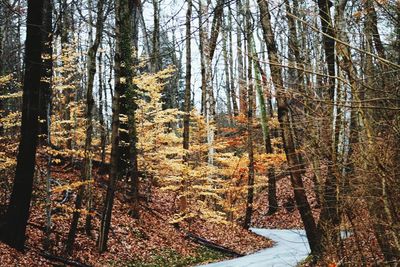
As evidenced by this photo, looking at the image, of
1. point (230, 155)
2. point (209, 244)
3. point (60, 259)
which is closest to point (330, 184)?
point (60, 259)

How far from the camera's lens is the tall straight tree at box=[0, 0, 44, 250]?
9367mm

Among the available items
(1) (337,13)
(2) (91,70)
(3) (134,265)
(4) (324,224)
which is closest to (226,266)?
(3) (134,265)

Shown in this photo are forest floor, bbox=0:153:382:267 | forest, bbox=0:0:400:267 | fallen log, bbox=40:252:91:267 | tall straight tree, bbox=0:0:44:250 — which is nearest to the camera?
forest, bbox=0:0:400:267

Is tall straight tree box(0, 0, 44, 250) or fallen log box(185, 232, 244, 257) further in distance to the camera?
fallen log box(185, 232, 244, 257)

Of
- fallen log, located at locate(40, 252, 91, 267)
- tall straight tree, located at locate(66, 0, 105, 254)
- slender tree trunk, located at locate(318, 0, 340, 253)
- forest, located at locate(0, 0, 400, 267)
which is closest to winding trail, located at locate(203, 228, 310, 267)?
forest, located at locate(0, 0, 400, 267)

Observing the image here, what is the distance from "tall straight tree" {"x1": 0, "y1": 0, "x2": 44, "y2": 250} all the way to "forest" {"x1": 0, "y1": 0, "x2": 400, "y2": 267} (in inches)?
1.1

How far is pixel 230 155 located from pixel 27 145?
905cm

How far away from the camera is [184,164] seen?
15.0 m

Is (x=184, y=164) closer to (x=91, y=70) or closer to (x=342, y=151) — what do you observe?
(x=91, y=70)

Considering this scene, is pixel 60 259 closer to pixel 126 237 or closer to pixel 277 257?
pixel 126 237

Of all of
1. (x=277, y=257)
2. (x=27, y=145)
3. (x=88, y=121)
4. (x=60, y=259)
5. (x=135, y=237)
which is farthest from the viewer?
(x=135, y=237)

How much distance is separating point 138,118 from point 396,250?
507 inches

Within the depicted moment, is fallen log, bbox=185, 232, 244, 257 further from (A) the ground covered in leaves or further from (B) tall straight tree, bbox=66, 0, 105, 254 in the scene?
(B) tall straight tree, bbox=66, 0, 105, 254

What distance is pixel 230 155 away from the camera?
1694 cm
